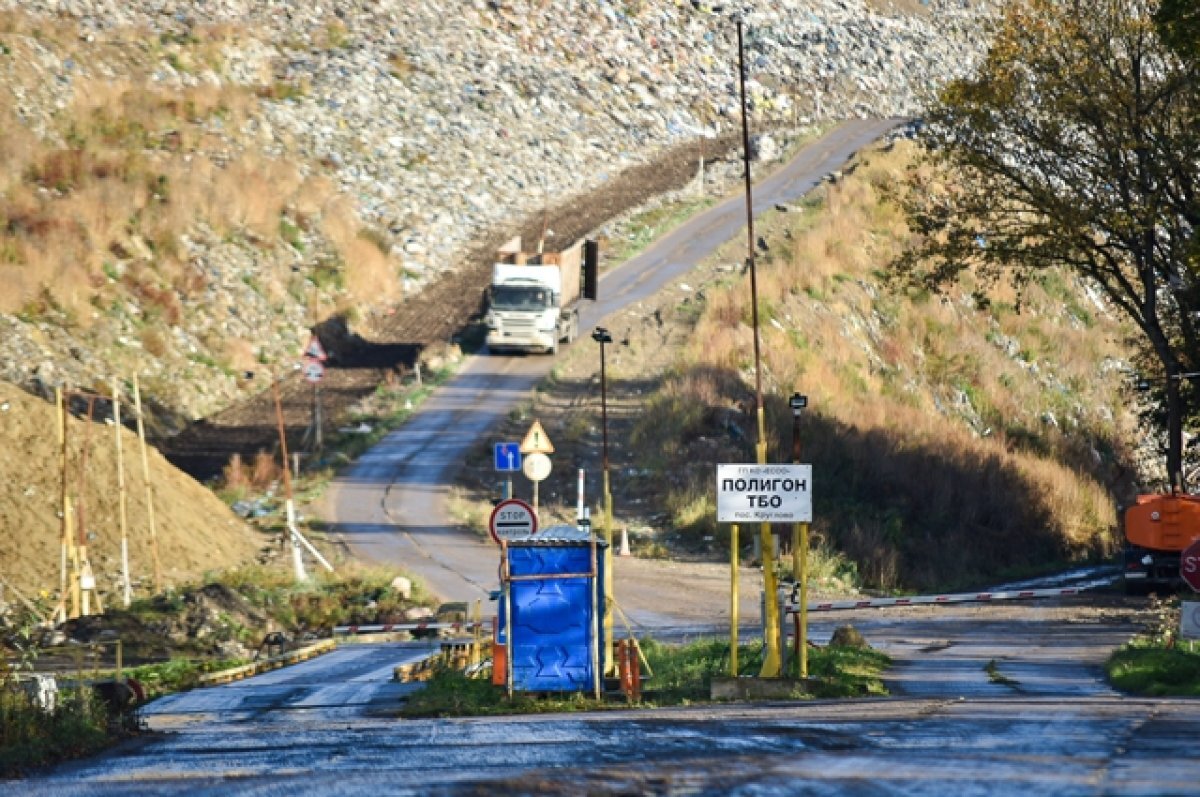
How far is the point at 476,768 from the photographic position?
14602mm

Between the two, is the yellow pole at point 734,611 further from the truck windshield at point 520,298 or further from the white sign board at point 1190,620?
the truck windshield at point 520,298

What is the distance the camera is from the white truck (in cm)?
5144

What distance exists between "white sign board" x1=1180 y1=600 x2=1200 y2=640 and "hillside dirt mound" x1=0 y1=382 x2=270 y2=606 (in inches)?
753

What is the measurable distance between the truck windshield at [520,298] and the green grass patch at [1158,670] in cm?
2979

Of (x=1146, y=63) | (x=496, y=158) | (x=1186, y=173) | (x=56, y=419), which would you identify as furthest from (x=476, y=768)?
(x=496, y=158)

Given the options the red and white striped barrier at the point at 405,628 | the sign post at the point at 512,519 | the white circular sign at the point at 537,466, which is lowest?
the red and white striped barrier at the point at 405,628

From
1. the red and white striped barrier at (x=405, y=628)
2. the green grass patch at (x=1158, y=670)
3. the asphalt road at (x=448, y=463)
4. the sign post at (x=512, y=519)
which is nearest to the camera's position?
the green grass patch at (x=1158, y=670)

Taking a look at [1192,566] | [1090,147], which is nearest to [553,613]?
[1192,566]

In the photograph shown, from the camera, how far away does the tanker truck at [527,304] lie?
5144cm

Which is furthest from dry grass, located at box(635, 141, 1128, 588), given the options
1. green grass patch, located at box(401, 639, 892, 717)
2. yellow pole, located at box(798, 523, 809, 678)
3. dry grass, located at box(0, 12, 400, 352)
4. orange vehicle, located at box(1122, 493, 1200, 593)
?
yellow pole, located at box(798, 523, 809, 678)

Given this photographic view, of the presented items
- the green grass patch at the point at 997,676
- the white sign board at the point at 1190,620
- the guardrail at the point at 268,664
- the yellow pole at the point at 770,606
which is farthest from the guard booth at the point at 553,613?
the white sign board at the point at 1190,620

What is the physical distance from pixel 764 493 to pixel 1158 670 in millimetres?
5739

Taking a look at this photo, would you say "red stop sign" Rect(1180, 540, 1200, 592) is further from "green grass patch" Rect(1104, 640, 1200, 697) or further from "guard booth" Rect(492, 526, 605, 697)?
"guard booth" Rect(492, 526, 605, 697)

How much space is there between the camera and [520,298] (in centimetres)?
5162
